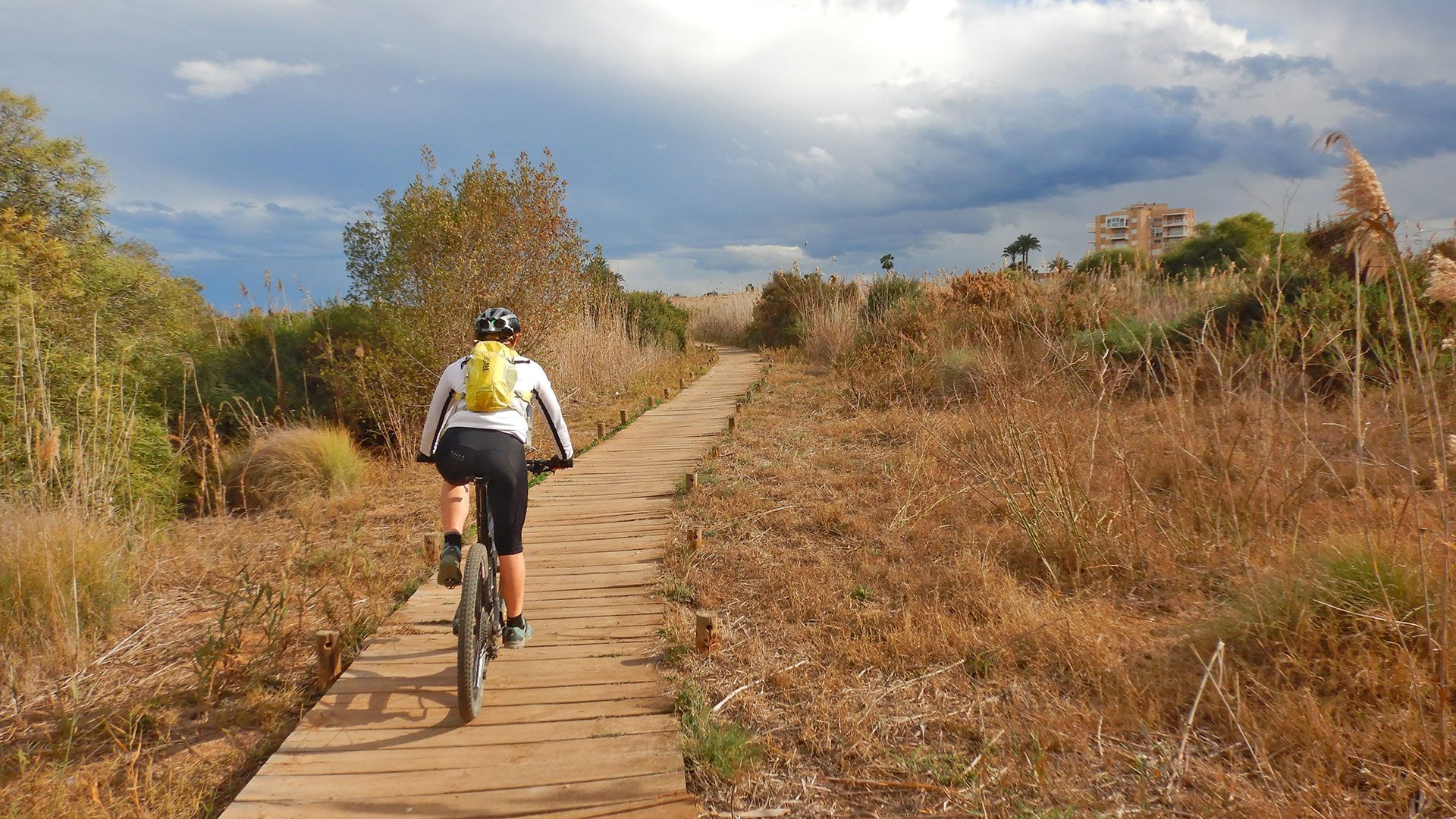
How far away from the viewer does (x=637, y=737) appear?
3010mm

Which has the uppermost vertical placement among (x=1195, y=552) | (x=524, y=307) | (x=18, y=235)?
(x=18, y=235)

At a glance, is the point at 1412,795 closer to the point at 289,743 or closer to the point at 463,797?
the point at 463,797

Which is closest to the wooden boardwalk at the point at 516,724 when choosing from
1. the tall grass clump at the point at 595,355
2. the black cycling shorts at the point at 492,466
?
the black cycling shorts at the point at 492,466

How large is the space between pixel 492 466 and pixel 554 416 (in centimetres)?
Result: 48

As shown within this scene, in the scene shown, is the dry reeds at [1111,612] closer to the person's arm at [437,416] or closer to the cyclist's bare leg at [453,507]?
the cyclist's bare leg at [453,507]

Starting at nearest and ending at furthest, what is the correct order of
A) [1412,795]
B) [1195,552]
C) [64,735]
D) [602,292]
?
[1412,795] < [64,735] < [1195,552] < [602,292]

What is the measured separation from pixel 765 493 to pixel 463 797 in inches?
170

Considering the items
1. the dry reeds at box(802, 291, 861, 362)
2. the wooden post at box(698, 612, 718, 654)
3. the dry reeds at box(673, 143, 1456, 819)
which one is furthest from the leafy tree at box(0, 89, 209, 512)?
the dry reeds at box(802, 291, 861, 362)

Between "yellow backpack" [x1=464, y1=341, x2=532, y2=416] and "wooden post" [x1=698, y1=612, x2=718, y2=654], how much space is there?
1.40 m

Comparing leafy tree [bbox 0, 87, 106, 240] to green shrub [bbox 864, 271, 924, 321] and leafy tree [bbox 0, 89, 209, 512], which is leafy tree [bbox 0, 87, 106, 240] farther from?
green shrub [bbox 864, 271, 924, 321]

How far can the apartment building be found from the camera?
20.4m

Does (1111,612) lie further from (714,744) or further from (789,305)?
(789,305)

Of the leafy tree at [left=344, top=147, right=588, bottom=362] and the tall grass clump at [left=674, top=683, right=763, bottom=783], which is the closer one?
the tall grass clump at [left=674, top=683, right=763, bottom=783]

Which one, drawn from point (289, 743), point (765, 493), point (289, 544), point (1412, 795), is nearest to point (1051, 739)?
point (1412, 795)
